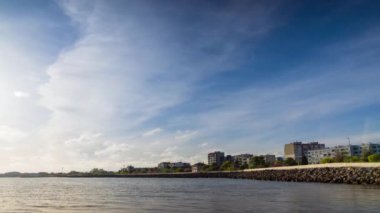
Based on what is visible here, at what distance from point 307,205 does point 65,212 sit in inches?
789

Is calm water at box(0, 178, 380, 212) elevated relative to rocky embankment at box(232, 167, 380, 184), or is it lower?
lower

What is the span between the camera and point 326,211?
26.2 meters

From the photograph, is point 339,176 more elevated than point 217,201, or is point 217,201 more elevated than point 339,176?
point 339,176

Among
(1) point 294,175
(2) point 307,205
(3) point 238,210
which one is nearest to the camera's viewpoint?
(3) point 238,210

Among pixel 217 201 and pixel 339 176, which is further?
pixel 339 176

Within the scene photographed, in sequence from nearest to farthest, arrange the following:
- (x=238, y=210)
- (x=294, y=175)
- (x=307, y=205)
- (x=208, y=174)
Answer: (x=238, y=210) → (x=307, y=205) → (x=294, y=175) → (x=208, y=174)

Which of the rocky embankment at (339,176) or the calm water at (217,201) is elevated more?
the rocky embankment at (339,176)

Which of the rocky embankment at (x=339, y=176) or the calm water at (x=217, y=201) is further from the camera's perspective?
the rocky embankment at (x=339, y=176)

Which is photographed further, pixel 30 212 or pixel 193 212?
pixel 30 212

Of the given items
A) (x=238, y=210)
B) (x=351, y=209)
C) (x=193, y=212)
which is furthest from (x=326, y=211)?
(x=193, y=212)

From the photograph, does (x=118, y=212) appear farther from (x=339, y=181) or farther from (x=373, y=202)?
(x=339, y=181)

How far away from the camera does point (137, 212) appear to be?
28.5 meters

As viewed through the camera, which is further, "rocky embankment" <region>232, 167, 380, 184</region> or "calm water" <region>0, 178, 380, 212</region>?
"rocky embankment" <region>232, 167, 380, 184</region>

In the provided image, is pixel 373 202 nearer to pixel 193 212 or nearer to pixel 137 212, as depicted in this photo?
pixel 193 212
